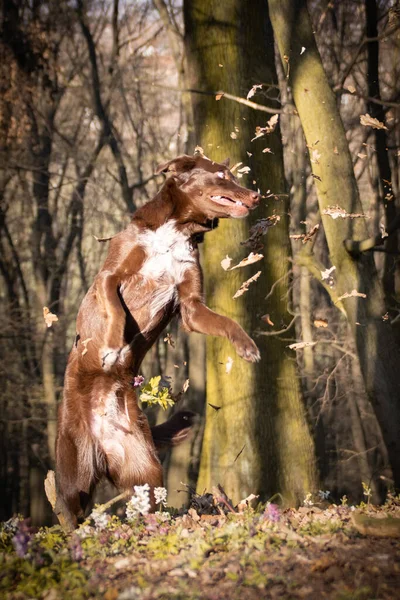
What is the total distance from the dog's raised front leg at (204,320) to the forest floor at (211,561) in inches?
55.8

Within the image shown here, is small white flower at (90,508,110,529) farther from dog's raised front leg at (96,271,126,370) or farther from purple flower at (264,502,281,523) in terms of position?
dog's raised front leg at (96,271,126,370)

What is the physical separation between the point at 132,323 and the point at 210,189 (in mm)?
1288

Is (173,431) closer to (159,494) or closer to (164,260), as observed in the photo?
(159,494)

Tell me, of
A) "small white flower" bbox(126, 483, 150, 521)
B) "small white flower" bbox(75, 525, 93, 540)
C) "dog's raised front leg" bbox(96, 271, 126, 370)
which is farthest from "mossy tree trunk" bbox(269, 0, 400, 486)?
"small white flower" bbox(75, 525, 93, 540)

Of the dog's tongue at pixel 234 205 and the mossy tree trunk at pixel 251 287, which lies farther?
the mossy tree trunk at pixel 251 287

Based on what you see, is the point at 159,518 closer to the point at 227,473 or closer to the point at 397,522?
the point at 397,522

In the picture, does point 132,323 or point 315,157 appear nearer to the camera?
point 132,323

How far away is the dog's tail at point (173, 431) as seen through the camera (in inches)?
255

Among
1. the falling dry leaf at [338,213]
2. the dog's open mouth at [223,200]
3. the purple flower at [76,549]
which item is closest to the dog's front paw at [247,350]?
the dog's open mouth at [223,200]

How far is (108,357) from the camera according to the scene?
6.00 meters

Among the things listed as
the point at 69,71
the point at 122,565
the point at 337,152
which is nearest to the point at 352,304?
the point at 337,152

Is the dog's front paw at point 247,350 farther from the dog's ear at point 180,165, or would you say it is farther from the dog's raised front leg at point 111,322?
the dog's ear at point 180,165

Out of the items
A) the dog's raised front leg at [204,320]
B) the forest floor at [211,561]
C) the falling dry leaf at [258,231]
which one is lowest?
the forest floor at [211,561]

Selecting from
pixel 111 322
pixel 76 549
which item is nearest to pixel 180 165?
pixel 111 322
